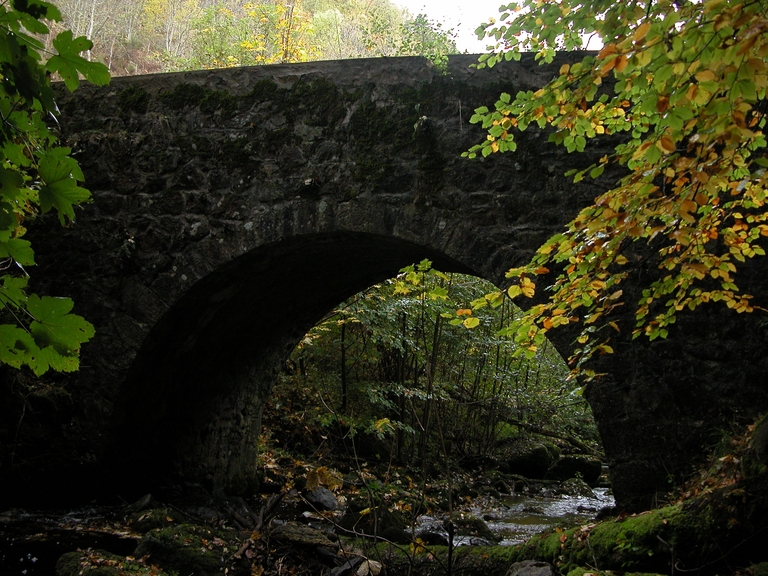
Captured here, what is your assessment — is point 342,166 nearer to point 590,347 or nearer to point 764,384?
point 590,347

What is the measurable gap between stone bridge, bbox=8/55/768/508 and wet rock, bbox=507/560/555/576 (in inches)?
35.1

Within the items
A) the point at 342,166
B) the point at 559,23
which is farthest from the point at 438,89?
the point at 559,23

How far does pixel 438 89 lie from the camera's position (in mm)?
4641

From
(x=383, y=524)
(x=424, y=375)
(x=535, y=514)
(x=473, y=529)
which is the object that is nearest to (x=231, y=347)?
A: (x=383, y=524)

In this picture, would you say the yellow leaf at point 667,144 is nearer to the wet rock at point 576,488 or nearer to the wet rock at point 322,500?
the wet rock at point 322,500

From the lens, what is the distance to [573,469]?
11156mm

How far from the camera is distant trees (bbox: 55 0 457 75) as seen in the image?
11.3 m

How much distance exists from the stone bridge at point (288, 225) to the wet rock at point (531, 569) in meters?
0.89

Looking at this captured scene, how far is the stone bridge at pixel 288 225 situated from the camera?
13.2ft

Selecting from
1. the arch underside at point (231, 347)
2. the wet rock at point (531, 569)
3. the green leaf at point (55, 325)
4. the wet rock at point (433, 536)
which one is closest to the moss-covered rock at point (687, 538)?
the wet rock at point (531, 569)

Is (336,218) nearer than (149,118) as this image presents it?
Yes

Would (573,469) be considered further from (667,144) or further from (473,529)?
(667,144)

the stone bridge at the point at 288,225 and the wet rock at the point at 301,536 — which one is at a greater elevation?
the stone bridge at the point at 288,225

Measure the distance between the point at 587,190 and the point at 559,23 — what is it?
1.65 metres
